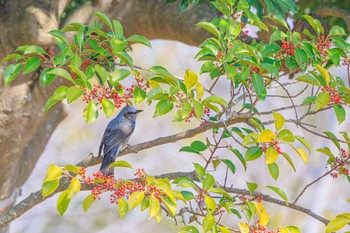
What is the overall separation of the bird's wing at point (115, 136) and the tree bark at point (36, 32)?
2.32 ft

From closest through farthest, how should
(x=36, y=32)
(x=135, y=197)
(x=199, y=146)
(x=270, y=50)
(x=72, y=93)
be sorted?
1. (x=135, y=197)
2. (x=72, y=93)
3. (x=270, y=50)
4. (x=199, y=146)
5. (x=36, y=32)

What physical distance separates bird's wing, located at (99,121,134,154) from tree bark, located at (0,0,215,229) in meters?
0.71

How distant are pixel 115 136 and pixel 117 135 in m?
0.01

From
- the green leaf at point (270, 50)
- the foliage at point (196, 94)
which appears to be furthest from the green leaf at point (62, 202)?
the green leaf at point (270, 50)

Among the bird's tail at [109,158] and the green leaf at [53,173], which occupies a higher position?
the green leaf at [53,173]

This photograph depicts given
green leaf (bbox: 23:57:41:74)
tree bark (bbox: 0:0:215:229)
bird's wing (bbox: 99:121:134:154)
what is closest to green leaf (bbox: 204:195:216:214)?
green leaf (bbox: 23:57:41:74)

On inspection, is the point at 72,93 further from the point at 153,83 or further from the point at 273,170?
the point at 273,170

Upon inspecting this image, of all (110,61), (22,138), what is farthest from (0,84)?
(110,61)

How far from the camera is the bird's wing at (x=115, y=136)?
353 centimetres

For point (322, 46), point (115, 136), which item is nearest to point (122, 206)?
point (322, 46)

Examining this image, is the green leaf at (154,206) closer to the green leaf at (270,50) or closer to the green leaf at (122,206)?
the green leaf at (122,206)

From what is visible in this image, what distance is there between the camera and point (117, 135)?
365 cm

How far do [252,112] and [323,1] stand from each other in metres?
1.73

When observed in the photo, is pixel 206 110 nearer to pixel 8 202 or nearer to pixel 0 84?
pixel 0 84
